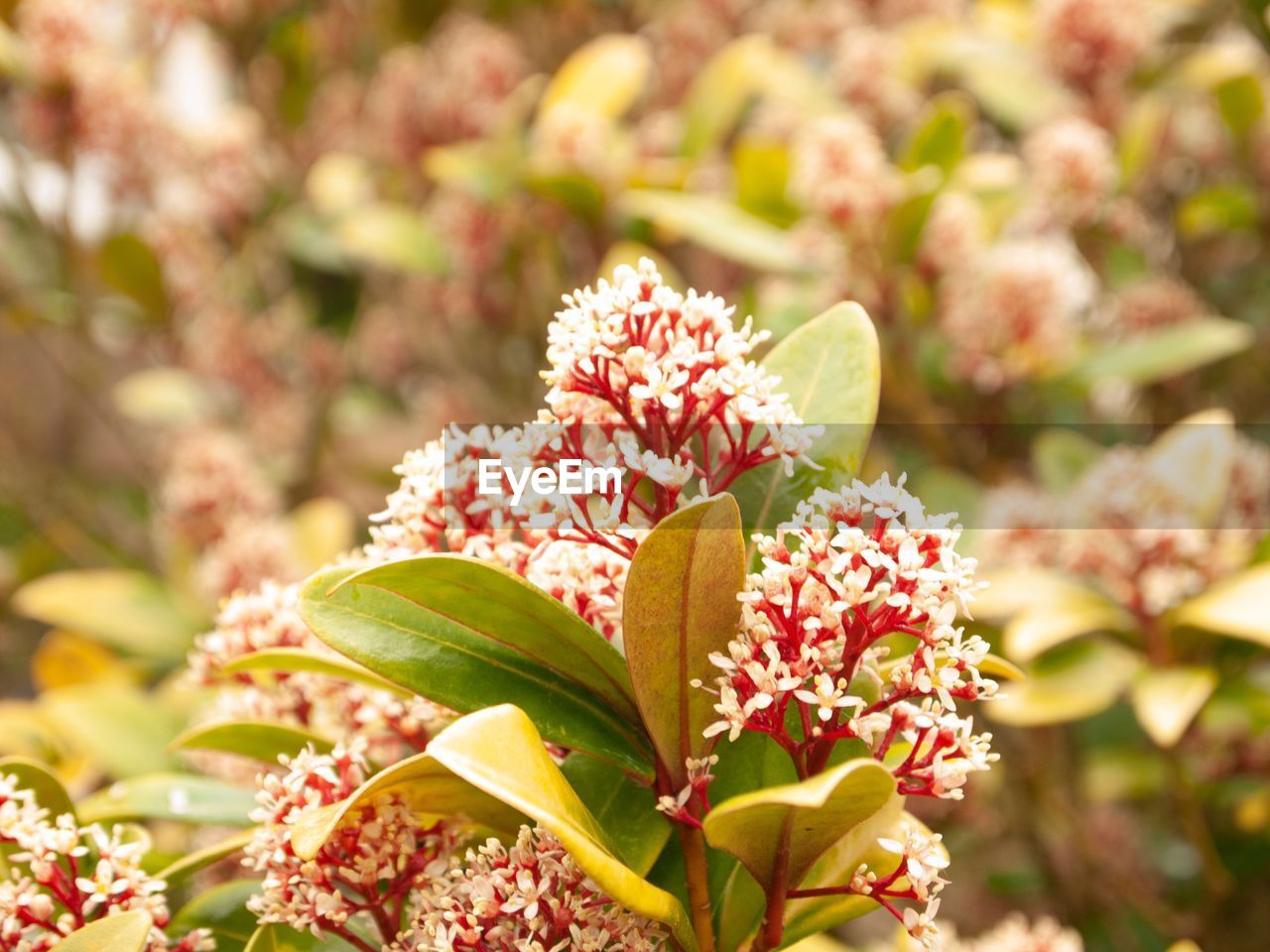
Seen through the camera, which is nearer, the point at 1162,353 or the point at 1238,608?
the point at 1238,608

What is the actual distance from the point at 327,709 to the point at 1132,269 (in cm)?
131

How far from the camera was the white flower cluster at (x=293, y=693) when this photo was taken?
0.67 meters

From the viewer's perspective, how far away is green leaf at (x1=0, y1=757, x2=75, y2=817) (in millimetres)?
649

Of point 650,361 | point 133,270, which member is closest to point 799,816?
point 650,361

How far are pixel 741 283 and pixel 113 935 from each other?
1.47m

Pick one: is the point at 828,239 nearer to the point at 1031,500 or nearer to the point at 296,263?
the point at 1031,500

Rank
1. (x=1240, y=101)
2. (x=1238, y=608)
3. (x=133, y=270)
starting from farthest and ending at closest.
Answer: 1. (x=133, y=270)
2. (x=1240, y=101)
3. (x=1238, y=608)

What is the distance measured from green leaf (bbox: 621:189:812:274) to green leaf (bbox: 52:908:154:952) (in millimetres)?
919

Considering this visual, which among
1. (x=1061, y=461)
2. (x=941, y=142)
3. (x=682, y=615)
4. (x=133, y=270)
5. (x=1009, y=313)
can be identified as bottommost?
(x=682, y=615)

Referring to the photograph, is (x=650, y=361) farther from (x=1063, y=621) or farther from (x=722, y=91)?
(x=722, y=91)

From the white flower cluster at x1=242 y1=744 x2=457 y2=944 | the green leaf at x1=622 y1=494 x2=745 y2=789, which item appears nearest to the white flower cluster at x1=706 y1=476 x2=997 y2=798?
the green leaf at x1=622 y1=494 x2=745 y2=789

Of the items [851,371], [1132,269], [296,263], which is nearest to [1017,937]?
[851,371]

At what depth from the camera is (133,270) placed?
6.08 feet

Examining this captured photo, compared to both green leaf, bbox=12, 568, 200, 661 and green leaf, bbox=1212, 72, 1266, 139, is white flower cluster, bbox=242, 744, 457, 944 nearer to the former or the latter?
green leaf, bbox=12, 568, 200, 661
